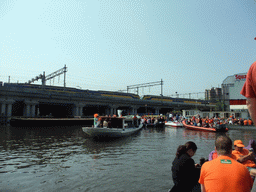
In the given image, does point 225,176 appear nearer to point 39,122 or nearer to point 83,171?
point 83,171

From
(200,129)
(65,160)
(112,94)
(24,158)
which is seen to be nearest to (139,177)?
(65,160)

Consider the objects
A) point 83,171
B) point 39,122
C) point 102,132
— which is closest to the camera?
point 83,171

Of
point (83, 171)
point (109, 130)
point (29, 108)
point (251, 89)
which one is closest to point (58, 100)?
point (29, 108)

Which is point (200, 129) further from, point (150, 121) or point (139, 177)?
point (139, 177)

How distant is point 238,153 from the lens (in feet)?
22.6

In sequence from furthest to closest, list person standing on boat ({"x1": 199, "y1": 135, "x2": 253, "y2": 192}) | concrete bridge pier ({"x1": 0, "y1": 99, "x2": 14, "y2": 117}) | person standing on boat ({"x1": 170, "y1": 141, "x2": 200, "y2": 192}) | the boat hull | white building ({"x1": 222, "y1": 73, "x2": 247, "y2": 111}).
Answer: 1. white building ({"x1": 222, "y1": 73, "x2": 247, "y2": 111})
2. concrete bridge pier ({"x1": 0, "y1": 99, "x2": 14, "y2": 117})
3. the boat hull
4. person standing on boat ({"x1": 170, "y1": 141, "x2": 200, "y2": 192})
5. person standing on boat ({"x1": 199, "y1": 135, "x2": 253, "y2": 192})

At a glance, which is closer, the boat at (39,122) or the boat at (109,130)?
the boat at (109,130)

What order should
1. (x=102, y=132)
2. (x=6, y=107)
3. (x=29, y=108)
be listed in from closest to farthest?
(x=102, y=132)
(x=6, y=107)
(x=29, y=108)

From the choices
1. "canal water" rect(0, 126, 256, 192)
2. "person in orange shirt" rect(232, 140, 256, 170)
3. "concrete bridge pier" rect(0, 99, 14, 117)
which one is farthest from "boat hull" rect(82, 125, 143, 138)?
"concrete bridge pier" rect(0, 99, 14, 117)

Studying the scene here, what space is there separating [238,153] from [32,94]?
4999cm

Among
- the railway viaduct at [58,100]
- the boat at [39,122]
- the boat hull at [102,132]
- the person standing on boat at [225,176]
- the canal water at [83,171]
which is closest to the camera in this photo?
the person standing on boat at [225,176]

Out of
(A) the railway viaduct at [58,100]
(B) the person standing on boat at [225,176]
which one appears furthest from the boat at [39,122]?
(B) the person standing on boat at [225,176]

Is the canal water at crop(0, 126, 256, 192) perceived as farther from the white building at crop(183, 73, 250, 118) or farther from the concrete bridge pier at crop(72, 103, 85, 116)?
the concrete bridge pier at crop(72, 103, 85, 116)

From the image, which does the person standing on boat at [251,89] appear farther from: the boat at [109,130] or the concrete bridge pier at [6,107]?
the concrete bridge pier at [6,107]
